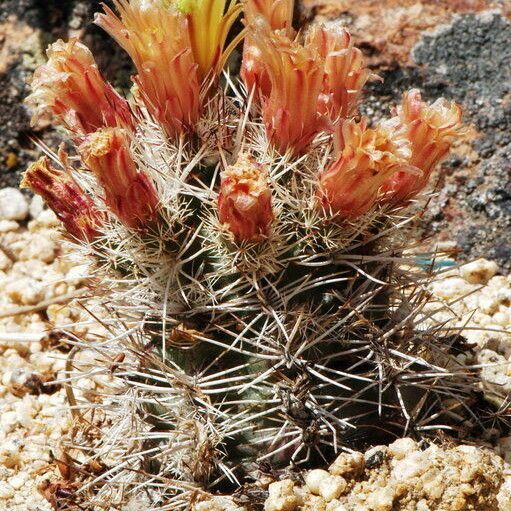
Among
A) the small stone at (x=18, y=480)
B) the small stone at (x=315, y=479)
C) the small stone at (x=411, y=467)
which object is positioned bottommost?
the small stone at (x=18, y=480)

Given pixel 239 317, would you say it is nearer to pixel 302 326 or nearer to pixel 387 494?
pixel 302 326

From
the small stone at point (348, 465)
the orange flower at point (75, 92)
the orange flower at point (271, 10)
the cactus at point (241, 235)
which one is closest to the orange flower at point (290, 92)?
the cactus at point (241, 235)

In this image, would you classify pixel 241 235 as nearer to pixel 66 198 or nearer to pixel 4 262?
pixel 66 198

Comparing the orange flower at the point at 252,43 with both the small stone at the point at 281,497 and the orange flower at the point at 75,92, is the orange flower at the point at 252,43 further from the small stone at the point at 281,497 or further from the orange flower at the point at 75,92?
the small stone at the point at 281,497

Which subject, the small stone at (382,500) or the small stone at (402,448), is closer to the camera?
the small stone at (382,500)

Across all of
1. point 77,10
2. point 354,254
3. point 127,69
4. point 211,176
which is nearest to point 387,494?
point 354,254

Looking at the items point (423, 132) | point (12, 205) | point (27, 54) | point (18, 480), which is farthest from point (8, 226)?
point (423, 132)
